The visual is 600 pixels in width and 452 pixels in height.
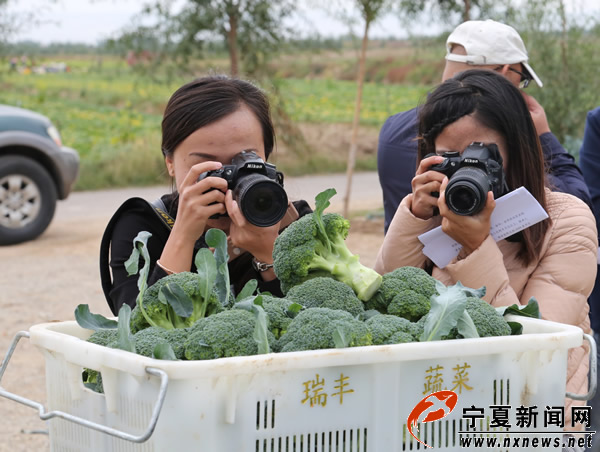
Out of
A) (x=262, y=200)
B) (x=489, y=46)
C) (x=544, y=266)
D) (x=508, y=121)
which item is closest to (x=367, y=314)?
(x=262, y=200)

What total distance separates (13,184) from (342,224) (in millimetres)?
7171

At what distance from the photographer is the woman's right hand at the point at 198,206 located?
6.82ft

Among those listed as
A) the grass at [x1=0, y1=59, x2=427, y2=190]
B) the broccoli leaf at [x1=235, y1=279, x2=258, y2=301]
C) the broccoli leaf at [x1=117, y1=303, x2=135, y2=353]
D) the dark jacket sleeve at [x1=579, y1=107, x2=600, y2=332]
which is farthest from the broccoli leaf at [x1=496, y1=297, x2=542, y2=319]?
the grass at [x1=0, y1=59, x2=427, y2=190]

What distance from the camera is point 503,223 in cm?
214

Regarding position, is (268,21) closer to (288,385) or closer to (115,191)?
(115,191)

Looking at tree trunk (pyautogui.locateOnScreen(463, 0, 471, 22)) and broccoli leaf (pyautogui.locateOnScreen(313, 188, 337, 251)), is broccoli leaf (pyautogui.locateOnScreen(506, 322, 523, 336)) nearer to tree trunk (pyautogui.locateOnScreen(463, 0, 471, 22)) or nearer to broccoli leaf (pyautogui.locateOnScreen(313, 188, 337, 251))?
broccoli leaf (pyautogui.locateOnScreen(313, 188, 337, 251))

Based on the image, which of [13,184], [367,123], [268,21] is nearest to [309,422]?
[13,184]

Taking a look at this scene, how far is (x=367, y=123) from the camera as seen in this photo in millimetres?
24812

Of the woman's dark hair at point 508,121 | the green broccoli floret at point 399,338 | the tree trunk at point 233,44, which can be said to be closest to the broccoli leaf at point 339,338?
the green broccoli floret at point 399,338

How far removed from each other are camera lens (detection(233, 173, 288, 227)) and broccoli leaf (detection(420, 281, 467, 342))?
0.56 meters

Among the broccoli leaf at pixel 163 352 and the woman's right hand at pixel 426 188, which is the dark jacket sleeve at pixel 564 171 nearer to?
the woman's right hand at pixel 426 188

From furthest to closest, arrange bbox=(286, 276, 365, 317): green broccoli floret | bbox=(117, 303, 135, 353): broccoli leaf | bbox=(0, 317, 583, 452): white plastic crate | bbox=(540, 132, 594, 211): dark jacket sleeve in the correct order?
bbox=(540, 132, 594, 211): dark jacket sleeve < bbox=(286, 276, 365, 317): green broccoli floret < bbox=(117, 303, 135, 353): broccoli leaf < bbox=(0, 317, 583, 452): white plastic crate

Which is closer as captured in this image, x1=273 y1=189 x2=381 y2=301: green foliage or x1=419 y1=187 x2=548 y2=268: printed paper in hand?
x1=273 y1=189 x2=381 y2=301: green foliage

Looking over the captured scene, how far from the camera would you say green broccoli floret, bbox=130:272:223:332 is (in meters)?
1.64
